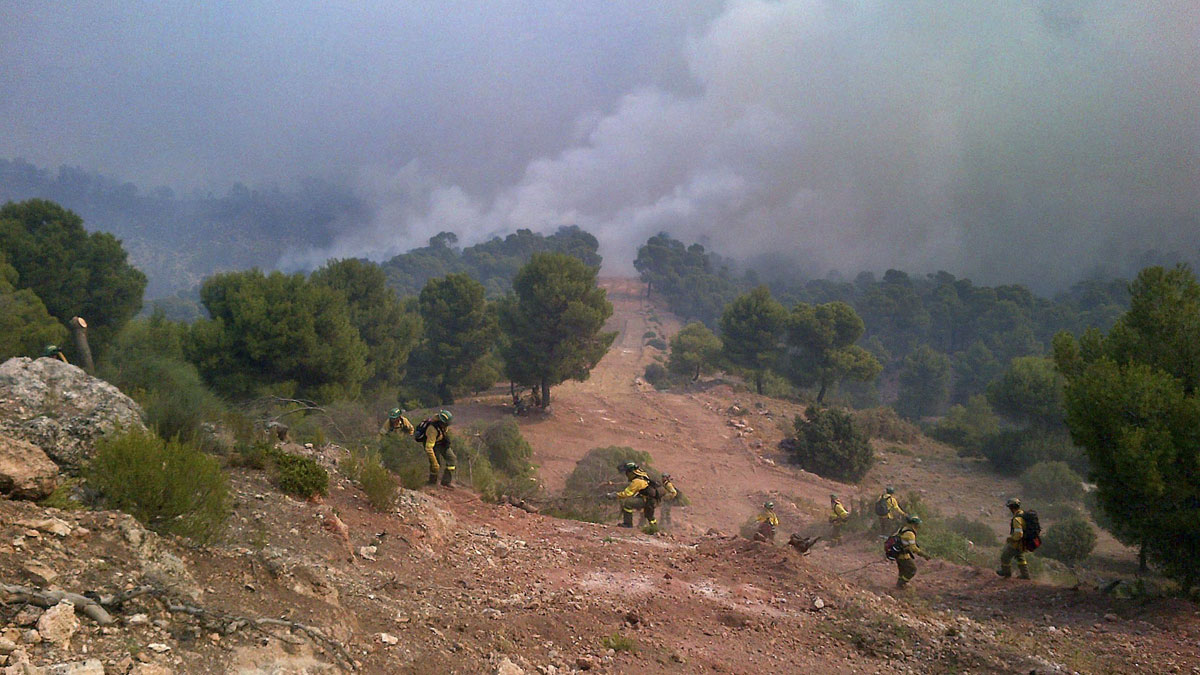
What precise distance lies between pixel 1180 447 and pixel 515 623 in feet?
29.8

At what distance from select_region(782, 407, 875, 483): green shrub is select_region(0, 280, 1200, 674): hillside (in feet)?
38.1

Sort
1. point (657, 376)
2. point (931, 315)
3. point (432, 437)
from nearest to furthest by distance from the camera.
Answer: point (432, 437)
point (657, 376)
point (931, 315)

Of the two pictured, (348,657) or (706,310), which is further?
(706,310)

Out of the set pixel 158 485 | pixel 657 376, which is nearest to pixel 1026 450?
pixel 657 376

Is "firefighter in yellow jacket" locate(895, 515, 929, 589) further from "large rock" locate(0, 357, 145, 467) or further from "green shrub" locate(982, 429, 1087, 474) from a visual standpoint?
"green shrub" locate(982, 429, 1087, 474)

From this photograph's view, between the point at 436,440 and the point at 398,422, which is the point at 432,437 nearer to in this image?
the point at 436,440

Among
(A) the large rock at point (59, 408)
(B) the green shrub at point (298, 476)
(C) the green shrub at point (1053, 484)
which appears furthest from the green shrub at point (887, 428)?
(A) the large rock at point (59, 408)

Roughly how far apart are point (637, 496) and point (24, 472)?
9.66 m

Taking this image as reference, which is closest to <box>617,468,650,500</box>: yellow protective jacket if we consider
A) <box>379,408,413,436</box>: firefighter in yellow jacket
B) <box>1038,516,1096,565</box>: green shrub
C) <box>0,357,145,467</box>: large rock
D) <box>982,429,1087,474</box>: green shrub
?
<box>379,408,413,436</box>: firefighter in yellow jacket

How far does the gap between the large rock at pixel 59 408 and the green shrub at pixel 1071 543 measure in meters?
18.4

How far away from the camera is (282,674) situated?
362 cm

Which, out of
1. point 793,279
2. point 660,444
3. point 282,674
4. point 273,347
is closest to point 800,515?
point 660,444

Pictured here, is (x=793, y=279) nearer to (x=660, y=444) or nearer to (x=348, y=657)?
(x=660, y=444)

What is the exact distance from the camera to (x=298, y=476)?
8211 mm
